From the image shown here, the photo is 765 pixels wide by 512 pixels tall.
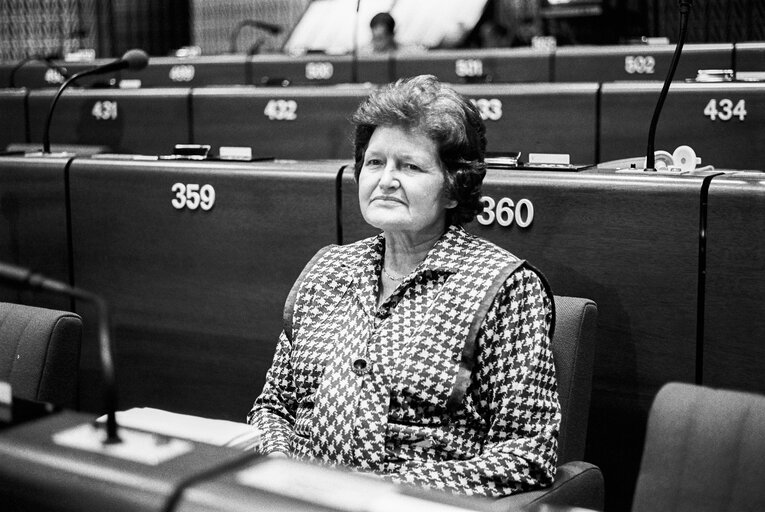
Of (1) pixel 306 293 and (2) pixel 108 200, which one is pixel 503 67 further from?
(1) pixel 306 293

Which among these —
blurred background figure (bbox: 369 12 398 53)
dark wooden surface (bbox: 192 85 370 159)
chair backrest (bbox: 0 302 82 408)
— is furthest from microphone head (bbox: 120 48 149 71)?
blurred background figure (bbox: 369 12 398 53)

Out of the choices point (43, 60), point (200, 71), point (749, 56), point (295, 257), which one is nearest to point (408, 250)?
point (295, 257)

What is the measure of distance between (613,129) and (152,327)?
190 cm

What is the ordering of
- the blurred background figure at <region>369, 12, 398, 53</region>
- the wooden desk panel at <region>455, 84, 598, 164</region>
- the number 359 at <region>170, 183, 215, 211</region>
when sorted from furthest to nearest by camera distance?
the blurred background figure at <region>369, 12, 398, 53</region> < the wooden desk panel at <region>455, 84, 598, 164</region> < the number 359 at <region>170, 183, 215, 211</region>

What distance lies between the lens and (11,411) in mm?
743

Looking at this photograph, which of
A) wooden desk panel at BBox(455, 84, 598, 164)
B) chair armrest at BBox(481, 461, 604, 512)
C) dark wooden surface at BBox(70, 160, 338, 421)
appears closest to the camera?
chair armrest at BBox(481, 461, 604, 512)

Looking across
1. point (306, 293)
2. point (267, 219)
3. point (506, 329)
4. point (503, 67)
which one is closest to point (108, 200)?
point (267, 219)

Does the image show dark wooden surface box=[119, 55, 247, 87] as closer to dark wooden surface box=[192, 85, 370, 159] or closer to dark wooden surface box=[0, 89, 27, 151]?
dark wooden surface box=[0, 89, 27, 151]

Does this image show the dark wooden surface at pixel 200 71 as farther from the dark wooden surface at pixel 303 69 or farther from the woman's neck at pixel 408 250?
the woman's neck at pixel 408 250

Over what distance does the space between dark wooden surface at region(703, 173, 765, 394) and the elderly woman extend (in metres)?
0.42

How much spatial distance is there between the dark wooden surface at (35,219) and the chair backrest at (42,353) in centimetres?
91

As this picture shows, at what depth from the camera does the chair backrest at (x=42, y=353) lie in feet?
6.01

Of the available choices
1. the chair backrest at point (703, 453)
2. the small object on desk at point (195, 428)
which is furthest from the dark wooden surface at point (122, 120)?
the small object on desk at point (195, 428)

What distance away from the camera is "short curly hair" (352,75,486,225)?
178 centimetres
